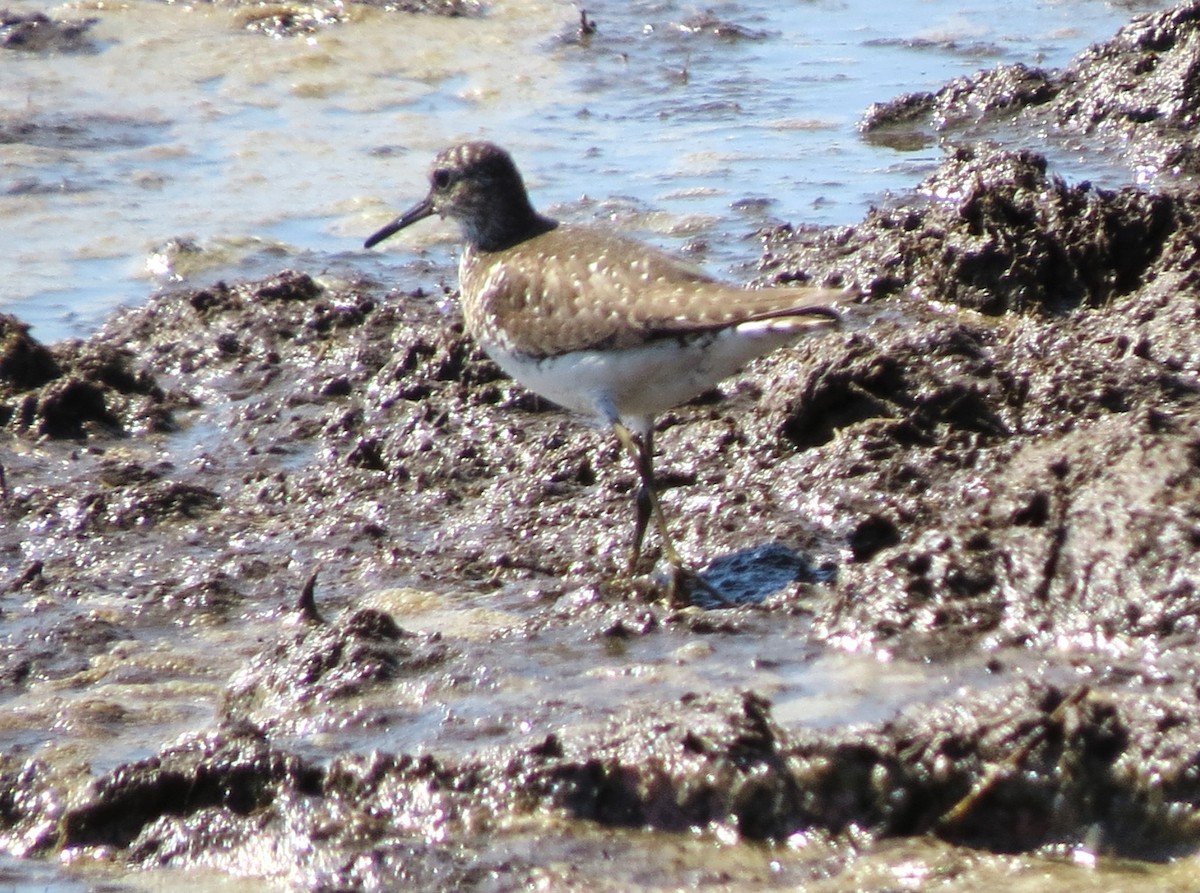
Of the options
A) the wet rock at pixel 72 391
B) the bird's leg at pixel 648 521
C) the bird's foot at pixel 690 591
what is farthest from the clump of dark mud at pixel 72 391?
the bird's foot at pixel 690 591

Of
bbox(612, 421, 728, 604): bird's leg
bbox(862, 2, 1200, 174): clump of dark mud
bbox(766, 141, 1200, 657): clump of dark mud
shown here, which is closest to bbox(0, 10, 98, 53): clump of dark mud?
bbox(862, 2, 1200, 174): clump of dark mud

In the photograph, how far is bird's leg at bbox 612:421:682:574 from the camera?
4691mm

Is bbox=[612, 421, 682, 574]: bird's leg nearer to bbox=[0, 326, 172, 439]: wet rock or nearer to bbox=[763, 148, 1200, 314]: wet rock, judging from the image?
bbox=[763, 148, 1200, 314]: wet rock

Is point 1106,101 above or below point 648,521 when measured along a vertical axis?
above

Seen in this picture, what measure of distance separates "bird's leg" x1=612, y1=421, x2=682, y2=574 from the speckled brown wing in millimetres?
302

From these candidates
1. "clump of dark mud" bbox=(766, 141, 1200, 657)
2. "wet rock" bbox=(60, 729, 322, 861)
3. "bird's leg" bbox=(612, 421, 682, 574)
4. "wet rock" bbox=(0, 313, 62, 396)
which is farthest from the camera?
"wet rock" bbox=(0, 313, 62, 396)

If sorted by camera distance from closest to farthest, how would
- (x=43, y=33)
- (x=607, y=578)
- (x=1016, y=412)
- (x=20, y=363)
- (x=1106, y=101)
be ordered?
(x=607, y=578)
(x=1016, y=412)
(x=20, y=363)
(x=1106, y=101)
(x=43, y=33)

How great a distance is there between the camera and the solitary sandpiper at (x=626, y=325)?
451 cm

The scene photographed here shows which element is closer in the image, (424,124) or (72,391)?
(72,391)

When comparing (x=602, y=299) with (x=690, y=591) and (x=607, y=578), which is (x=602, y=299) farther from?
(x=690, y=591)

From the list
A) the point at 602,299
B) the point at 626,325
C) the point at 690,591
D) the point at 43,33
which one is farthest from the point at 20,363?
the point at 43,33

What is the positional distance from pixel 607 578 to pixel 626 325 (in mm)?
718

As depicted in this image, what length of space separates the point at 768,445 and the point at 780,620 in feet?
3.29

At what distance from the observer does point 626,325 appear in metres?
4.72
